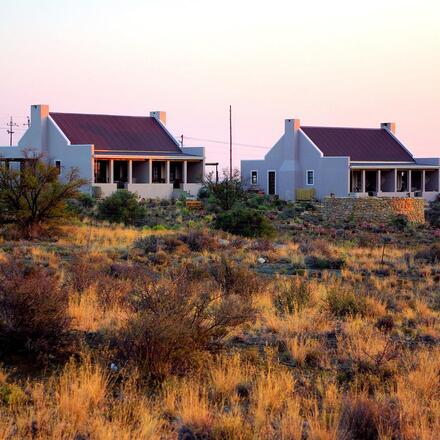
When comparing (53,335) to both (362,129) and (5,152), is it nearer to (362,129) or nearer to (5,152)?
(5,152)

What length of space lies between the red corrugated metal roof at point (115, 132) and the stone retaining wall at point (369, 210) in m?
11.6

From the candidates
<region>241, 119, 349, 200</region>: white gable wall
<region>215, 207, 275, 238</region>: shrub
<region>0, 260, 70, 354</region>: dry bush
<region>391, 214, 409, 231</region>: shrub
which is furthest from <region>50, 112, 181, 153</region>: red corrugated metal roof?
<region>0, 260, 70, 354</region>: dry bush

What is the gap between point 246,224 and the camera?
34.2 metres

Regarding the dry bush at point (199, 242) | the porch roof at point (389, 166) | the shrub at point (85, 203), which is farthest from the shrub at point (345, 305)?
the porch roof at point (389, 166)

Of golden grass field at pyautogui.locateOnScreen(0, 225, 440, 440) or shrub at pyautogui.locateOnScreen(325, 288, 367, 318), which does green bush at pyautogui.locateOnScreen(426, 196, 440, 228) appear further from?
golden grass field at pyautogui.locateOnScreen(0, 225, 440, 440)

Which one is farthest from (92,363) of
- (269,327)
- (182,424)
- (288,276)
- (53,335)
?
(288,276)

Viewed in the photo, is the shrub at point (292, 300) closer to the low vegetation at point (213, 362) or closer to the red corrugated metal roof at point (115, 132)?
the low vegetation at point (213, 362)

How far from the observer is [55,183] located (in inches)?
1211

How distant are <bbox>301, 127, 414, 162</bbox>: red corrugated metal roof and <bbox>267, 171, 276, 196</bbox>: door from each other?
3990 mm

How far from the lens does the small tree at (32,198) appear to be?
97.5 feet

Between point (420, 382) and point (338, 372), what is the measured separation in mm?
1162

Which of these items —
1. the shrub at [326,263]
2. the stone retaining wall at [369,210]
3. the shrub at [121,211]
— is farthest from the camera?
the stone retaining wall at [369,210]

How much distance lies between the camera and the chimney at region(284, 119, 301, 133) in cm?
5603

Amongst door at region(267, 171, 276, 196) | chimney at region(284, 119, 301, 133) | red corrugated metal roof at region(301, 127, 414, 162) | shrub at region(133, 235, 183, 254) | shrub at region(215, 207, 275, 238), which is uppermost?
chimney at region(284, 119, 301, 133)
